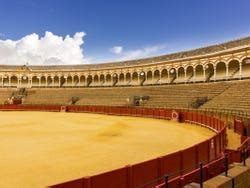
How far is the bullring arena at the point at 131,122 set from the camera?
27.5ft

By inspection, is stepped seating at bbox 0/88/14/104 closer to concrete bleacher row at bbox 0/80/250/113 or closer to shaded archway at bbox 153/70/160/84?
concrete bleacher row at bbox 0/80/250/113

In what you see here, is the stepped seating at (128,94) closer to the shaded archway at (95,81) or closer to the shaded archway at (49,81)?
the shaded archway at (49,81)

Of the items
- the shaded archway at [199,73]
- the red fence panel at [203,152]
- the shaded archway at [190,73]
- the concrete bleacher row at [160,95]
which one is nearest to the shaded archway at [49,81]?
the concrete bleacher row at [160,95]

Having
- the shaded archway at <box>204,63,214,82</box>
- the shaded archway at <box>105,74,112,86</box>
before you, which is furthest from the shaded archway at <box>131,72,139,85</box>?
the shaded archway at <box>204,63,214,82</box>

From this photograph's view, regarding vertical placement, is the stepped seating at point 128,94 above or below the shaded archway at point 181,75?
below

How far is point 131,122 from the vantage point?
26.9 metres

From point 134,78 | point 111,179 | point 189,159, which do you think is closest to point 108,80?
point 134,78

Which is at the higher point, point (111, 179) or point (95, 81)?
point (95, 81)

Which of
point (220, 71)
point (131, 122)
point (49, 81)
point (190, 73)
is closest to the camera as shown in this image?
point (131, 122)

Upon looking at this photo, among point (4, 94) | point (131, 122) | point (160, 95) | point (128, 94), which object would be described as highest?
point (4, 94)

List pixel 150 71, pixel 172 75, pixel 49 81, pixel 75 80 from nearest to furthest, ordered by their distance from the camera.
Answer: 1. pixel 172 75
2. pixel 150 71
3. pixel 75 80
4. pixel 49 81

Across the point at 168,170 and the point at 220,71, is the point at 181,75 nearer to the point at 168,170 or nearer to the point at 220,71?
the point at 220,71

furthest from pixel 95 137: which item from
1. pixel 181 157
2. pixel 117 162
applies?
pixel 181 157

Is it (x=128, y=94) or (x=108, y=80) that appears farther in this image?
(x=108, y=80)
